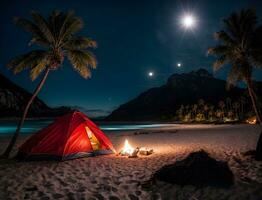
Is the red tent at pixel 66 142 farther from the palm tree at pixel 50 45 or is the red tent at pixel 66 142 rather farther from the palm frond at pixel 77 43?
the palm frond at pixel 77 43

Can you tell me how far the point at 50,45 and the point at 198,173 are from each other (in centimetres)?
1037

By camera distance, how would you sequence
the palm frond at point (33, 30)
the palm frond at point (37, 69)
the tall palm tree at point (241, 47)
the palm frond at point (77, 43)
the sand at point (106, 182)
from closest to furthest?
the sand at point (106, 182) → the palm frond at point (33, 30) → the palm frond at point (37, 69) → the palm frond at point (77, 43) → the tall palm tree at point (241, 47)

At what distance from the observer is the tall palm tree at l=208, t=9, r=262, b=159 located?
1764cm

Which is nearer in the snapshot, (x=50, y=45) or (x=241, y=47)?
(x=50, y=45)

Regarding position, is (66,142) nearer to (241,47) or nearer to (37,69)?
(37,69)

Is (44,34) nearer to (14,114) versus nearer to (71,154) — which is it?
(71,154)

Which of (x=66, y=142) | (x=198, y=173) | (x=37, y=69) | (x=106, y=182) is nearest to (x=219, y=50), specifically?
(x=37, y=69)

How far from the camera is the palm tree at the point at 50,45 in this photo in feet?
42.4

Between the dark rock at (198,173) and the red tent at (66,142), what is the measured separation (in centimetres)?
524

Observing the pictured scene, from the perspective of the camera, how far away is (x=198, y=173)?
6.77 meters

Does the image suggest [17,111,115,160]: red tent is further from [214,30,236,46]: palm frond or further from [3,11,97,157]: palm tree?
[214,30,236,46]: palm frond

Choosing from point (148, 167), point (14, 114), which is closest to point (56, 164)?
point (148, 167)

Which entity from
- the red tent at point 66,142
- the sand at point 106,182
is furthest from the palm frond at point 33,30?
the sand at point 106,182

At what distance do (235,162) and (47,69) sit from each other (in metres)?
10.0
